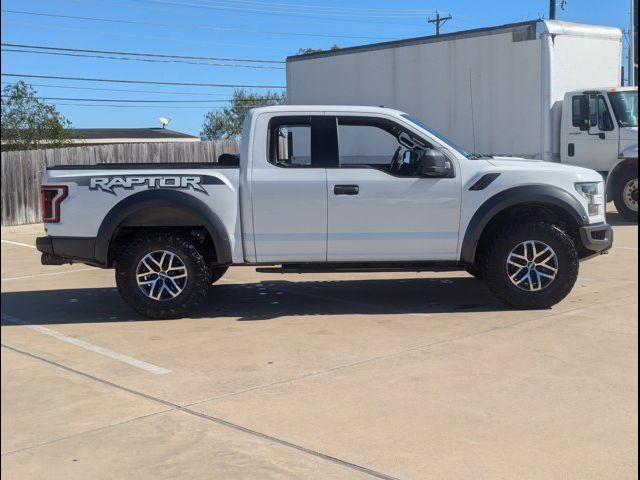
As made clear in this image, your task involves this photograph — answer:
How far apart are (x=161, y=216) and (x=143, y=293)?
740mm

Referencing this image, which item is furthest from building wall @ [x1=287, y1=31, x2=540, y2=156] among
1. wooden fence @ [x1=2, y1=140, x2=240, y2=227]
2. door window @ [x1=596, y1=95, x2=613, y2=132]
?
wooden fence @ [x1=2, y1=140, x2=240, y2=227]

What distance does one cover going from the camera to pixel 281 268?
7531mm

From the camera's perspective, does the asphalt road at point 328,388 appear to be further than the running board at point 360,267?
No

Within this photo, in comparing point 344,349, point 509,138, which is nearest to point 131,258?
point 344,349

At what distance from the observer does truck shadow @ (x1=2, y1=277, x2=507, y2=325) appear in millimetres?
7707

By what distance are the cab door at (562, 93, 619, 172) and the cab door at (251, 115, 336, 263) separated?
8.52 meters

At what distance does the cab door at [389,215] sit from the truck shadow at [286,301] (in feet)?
2.12

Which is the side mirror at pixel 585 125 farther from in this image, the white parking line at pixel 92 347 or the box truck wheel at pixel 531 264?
the white parking line at pixel 92 347

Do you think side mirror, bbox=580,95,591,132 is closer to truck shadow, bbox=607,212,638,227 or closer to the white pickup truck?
truck shadow, bbox=607,212,638,227

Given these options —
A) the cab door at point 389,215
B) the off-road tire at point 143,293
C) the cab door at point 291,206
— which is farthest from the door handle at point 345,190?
the off-road tire at point 143,293

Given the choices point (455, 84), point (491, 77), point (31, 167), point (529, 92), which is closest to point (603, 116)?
point (529, 92)

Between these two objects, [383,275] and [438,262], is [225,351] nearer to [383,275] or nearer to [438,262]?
[438,262]

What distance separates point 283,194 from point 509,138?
8862 mm

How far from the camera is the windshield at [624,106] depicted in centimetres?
1435
